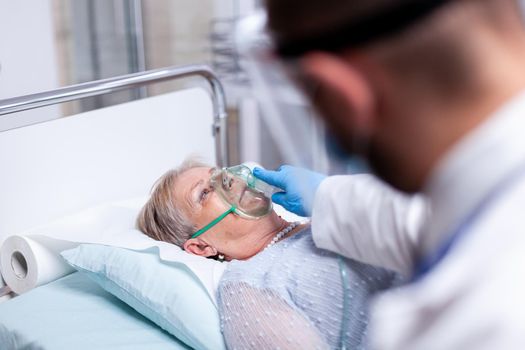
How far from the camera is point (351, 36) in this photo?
64 cm

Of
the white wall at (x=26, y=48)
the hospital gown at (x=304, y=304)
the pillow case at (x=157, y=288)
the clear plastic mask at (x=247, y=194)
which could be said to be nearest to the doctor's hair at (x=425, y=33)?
the hospital gown at (x=304, y=304)

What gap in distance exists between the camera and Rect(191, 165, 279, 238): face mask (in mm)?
1903

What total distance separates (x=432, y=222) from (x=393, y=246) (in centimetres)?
50

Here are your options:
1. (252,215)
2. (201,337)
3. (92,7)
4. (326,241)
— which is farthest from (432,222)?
(92,7)

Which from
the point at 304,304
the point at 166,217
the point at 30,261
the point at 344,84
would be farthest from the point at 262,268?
the point at 344,84

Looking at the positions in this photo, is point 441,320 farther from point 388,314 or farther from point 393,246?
point 393,246

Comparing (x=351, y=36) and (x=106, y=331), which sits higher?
(x=351, y=36)

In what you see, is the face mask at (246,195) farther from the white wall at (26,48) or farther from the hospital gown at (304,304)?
the white wall at (26,48)

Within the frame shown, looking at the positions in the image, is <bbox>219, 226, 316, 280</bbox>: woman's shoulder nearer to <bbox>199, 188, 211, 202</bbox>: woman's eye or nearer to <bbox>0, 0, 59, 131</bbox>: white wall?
<bbox>199, 188, 211, 202</bbox>: woman's eye

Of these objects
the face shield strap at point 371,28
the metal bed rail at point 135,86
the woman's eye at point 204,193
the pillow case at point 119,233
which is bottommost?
the pillow case at point 119,233

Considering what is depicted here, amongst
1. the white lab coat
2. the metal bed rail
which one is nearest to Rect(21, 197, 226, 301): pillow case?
the metal bed rail

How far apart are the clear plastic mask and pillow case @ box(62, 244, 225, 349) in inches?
9.9

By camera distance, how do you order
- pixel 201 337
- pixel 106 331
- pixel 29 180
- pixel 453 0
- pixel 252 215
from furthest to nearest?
pixel 29 180 < pixel 252 215 < pixel 106 331 < pixel 201 337 < pixel 453 0

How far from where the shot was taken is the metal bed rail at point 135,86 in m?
1.92
